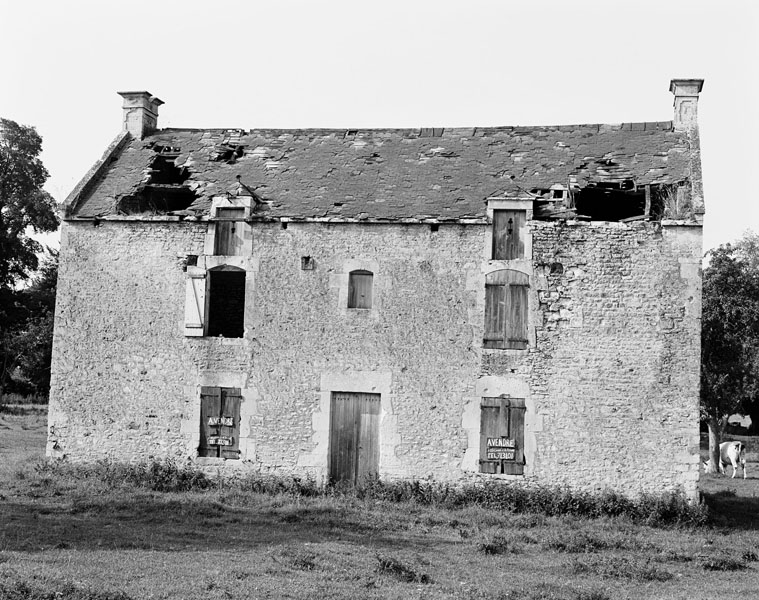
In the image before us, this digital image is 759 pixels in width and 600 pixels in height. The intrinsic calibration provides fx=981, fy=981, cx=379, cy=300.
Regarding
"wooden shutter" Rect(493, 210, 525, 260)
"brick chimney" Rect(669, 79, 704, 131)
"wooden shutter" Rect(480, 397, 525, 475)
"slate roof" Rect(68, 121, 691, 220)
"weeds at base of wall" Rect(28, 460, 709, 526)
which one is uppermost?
"brick chimney" Rect(669, 79, 704, 131)

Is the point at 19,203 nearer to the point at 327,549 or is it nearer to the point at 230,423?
the point at 230,423

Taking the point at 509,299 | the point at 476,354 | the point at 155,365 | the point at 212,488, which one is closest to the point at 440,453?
the point at 476,354

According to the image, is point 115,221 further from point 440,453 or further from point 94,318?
point 440,453

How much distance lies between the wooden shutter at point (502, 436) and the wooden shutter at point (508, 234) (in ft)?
8.91

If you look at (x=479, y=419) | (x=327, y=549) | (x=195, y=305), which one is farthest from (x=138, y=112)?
(x=327, y=549)

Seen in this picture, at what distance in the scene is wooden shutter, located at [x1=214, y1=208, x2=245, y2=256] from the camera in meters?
19.3

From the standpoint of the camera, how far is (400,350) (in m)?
18.5

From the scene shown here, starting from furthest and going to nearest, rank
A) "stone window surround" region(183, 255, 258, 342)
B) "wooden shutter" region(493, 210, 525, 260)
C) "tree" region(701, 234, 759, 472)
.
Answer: "tree" region(701, 234, 759, 472) → "stone window surround" region(183, 255, 258, 342) → "wooden shutter" region(493, 210, 525, 260)

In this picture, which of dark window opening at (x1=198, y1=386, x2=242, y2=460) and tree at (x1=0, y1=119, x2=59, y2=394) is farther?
tree at (x1=0, y1=119, x2=59, y2=394)

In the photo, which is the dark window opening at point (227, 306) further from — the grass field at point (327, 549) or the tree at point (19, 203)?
the tree at point (19, 203)

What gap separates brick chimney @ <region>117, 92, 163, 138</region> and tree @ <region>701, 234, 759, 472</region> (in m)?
17.1

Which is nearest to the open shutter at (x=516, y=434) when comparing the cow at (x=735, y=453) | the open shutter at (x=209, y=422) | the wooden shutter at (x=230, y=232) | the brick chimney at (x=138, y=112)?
the open shutter at (x=209, y=422)

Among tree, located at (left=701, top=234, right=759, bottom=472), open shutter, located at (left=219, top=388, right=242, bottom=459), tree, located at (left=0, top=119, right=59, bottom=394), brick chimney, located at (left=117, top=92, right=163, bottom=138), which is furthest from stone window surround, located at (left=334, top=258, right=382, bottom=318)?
tree, located at (left=0, top=119, right=59, bottom=394)

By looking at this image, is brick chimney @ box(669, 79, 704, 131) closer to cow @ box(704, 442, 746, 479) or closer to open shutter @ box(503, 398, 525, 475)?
open shutter @ box(503, 398, 525, 475)
